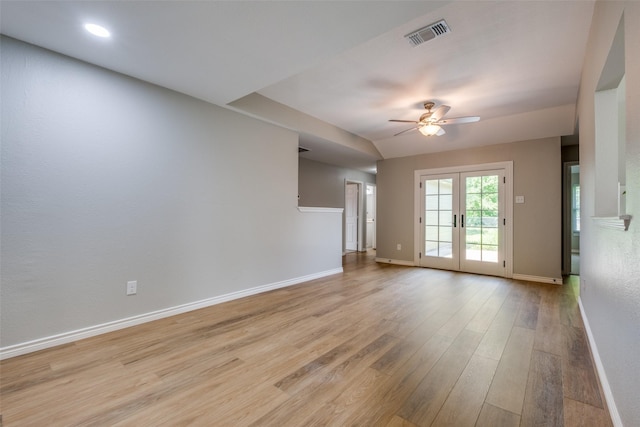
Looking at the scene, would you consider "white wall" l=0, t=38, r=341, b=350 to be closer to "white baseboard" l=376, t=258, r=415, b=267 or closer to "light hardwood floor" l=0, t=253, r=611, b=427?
"light hardwood floor" l=0, t=253, r=611, b=427

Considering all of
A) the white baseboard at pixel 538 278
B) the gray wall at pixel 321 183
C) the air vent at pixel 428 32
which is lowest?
the white baseboard at pixel 538 278

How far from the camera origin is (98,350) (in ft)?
7.11

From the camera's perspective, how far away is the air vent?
2.17 metres

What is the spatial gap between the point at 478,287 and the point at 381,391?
313cm

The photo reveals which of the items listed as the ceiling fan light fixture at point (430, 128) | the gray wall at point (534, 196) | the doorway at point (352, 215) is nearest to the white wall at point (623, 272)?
the ceiling fan light fixture at point (430, 128)

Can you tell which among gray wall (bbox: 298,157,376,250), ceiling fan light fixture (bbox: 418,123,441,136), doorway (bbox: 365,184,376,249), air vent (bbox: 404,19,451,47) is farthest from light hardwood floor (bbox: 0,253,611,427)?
doorway (bbox: 365,184,376,249)

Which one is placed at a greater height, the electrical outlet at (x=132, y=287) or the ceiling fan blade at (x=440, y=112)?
the ceiling fan blade at (x=440, y=112)

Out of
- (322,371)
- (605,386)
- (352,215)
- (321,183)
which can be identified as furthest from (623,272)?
(352,215)

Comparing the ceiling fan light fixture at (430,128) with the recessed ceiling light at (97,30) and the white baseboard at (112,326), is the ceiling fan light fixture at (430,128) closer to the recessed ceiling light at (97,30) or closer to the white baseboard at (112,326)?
the white baseboard at (112,326)

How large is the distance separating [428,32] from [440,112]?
4.56ft

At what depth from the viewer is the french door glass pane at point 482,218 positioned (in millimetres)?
4891

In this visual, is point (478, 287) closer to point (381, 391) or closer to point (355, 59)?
point (381, 391)

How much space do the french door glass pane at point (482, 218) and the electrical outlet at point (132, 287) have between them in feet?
17.1

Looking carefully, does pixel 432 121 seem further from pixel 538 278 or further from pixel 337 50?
pixel 538 278
